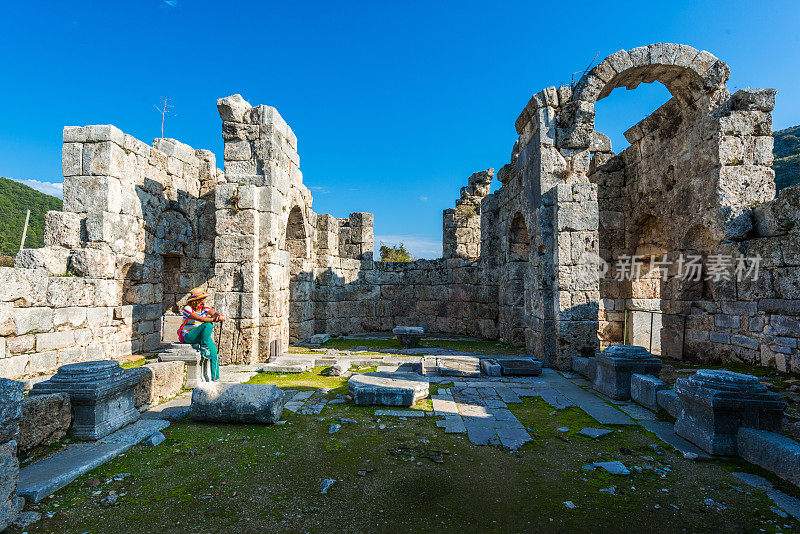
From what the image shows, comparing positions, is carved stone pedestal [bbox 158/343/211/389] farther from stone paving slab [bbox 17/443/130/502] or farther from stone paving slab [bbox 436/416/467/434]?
stone paving slab [bbox 436/416/467/434]

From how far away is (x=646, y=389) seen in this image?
538 cm

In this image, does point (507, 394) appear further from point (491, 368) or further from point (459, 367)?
point (459, 367)

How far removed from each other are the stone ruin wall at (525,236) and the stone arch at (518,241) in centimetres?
4

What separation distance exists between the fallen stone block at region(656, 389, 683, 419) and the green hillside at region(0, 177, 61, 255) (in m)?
34.6

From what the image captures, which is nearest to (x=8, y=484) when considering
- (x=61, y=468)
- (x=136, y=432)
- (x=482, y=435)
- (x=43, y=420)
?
(x=61, y=468)

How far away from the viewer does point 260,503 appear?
117 inches

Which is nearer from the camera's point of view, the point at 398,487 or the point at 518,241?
the point at 398,487

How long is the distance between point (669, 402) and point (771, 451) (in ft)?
4.59

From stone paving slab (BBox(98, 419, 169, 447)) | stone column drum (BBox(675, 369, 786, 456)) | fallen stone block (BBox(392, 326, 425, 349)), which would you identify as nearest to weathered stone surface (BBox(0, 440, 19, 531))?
stone paving slab (BBox(98, 419, 169, 447))

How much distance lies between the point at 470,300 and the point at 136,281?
30.7ft

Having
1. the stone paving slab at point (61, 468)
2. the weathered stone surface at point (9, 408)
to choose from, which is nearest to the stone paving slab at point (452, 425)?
the stone paving slab at point (61, 468)

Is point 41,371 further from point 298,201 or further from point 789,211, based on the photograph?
point 789,211

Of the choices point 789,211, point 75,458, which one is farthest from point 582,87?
point 75,458

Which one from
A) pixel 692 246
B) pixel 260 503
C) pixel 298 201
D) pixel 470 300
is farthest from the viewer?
pixel 470 300
